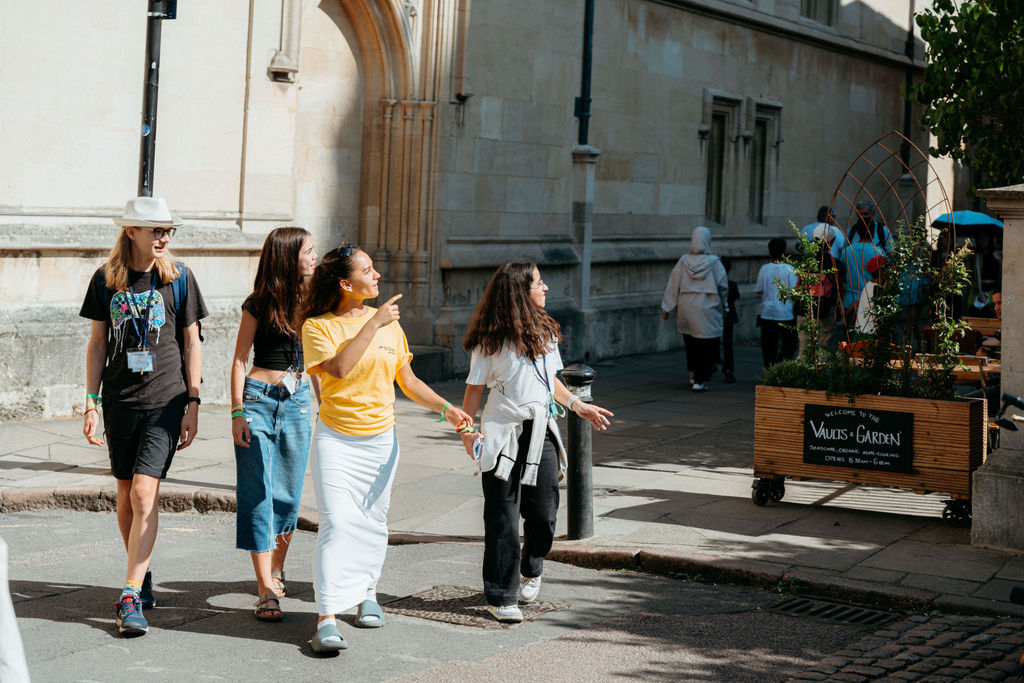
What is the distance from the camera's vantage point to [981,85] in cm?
1243

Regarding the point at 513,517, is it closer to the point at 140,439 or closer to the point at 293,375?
the point at 293,375

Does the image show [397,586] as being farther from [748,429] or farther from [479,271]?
[479,271]

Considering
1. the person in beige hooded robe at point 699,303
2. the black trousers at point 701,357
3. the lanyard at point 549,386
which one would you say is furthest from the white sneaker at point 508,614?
the black trousers at point 701,357

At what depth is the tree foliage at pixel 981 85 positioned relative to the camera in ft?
39.8

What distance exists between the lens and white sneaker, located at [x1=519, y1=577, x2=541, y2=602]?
6.29m

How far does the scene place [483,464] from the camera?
19.9 ft

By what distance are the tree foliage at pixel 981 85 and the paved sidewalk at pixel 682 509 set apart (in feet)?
12.1

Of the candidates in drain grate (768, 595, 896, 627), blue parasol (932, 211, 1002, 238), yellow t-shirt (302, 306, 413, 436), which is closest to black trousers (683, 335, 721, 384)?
blue parasol (932, 211, 1002, 238)

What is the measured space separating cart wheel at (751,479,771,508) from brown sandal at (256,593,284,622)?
3570 millimetres

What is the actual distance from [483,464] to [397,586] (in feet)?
3.07

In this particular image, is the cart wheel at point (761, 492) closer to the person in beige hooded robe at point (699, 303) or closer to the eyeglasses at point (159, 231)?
the eyeglasses at point (159, 231)

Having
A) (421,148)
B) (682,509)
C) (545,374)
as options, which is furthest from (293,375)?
(421,148)

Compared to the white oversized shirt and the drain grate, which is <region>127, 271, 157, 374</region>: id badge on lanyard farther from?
the drain grate

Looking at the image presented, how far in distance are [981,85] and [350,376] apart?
8885mm
